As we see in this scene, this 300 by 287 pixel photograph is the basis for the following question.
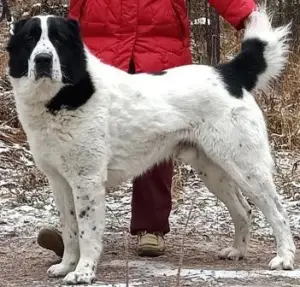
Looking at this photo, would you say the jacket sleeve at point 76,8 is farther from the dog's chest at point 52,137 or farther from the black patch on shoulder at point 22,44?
the dog's chest at point 52,137

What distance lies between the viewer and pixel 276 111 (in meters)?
7.08

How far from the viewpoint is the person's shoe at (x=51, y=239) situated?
4270mm

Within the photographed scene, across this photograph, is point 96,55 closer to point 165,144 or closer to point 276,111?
point 165,144

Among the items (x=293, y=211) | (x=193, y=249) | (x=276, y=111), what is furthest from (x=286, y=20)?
(x=193, y=249)

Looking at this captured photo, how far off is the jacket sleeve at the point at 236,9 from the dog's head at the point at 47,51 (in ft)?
3.08

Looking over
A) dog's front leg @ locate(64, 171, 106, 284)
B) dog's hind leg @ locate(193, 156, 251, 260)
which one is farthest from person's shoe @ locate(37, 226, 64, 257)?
dog's hind leg @ locate(193, 156, 251, 260)

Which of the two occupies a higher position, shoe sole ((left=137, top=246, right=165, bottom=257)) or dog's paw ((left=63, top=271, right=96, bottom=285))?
dog's paw ((left=63, top=271, right=96, bottom=285))

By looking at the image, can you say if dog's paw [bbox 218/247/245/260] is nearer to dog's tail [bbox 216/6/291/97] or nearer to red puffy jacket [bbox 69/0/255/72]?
dog's tail [bbox 216/6/291/97]

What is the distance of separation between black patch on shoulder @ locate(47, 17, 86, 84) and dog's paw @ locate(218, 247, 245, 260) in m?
1.40

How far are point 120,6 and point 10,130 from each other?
312 centimetres

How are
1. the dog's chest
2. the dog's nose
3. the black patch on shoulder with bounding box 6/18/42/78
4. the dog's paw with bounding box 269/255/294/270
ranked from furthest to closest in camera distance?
the dog's paw with bounding box 269/255/294/270 < the dog's chest < the black patch on shoulder with bounding box 6/18/42/78 < the dog's nose

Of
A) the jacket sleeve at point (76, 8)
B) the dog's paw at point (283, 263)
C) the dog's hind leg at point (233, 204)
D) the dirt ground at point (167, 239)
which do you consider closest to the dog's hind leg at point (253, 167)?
the dog's paw at point (283, 263)

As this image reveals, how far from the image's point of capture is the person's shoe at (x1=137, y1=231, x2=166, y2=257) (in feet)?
15.0

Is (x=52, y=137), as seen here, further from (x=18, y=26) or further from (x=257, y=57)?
(x=257, y=57)
